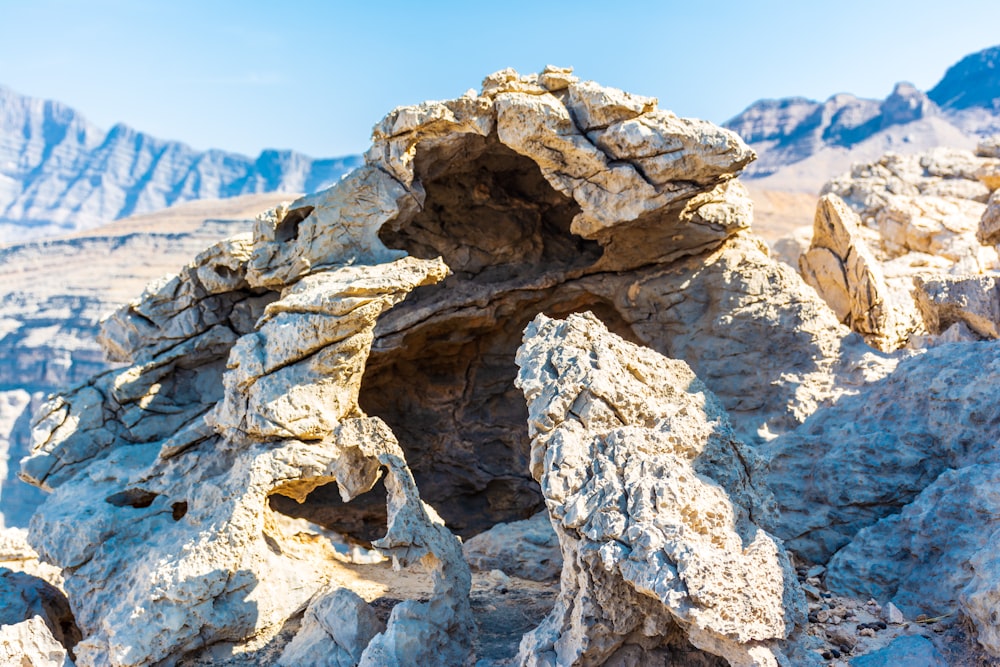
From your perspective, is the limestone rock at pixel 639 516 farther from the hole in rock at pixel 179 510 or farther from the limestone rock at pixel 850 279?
the limestone rock at pixel 850 279

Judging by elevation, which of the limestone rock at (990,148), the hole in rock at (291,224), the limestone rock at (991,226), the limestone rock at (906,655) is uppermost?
the limestone rock at (990,148)

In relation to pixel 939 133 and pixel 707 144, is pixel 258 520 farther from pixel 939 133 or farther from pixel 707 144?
pixel 939 133

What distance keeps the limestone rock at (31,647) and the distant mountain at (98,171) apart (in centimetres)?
10710

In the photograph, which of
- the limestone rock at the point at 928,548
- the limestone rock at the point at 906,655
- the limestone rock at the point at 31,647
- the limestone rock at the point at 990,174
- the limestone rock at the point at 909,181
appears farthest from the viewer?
the limestone rock at the point at 909,181

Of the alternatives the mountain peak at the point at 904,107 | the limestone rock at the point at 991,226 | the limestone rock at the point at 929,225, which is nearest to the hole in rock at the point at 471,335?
the limestone rock at the point at 991,226

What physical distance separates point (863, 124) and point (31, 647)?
77772mm

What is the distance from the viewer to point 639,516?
3.58 metres

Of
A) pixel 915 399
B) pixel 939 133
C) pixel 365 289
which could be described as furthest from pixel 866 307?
pixel 939 133

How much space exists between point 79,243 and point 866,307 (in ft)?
129

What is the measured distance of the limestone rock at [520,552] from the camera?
643 cm

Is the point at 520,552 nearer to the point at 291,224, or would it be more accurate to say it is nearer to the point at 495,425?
the point at 495,425

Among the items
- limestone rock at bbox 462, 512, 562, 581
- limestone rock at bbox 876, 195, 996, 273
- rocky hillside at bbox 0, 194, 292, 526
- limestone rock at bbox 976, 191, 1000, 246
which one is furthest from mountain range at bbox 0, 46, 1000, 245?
limestone rock at bbox 462, 512, 562, 581

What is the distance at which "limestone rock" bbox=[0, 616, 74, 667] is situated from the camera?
4.98 m

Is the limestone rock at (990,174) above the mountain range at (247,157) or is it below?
below
